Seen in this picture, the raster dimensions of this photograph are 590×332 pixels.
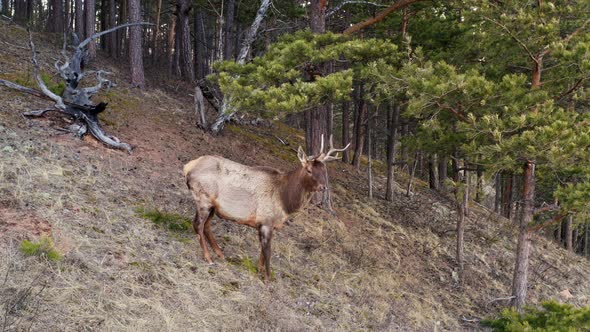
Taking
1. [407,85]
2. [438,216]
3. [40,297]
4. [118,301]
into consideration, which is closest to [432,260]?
[438,216]

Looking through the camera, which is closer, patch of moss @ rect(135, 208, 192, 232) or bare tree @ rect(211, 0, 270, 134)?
patch of moss @ rect(135, 208, 192, 232)

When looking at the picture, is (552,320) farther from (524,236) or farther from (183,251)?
(183,251)

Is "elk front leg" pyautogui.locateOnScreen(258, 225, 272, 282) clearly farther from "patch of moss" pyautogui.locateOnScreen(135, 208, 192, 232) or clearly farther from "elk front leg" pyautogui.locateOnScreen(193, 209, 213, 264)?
"patch of moss" pyautogui.locateOnScreen(135, 208, 192, 232)

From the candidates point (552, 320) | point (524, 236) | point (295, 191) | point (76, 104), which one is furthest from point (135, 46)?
point (552, 320)

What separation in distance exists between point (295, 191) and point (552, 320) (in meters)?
4.62

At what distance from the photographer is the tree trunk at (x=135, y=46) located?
59.5ft

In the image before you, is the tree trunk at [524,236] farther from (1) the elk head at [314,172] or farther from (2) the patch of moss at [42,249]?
(2) the patch of moss at [42,249]

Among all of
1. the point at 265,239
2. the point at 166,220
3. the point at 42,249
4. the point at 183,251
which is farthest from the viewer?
the point at 166,220

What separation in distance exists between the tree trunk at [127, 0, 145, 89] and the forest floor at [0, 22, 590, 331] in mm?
1016

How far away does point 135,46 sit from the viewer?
734 inches

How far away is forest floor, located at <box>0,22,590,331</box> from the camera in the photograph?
248 inches

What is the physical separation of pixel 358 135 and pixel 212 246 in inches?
479

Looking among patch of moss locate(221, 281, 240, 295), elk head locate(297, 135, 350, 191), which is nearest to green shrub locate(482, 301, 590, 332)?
elk head locate(297, 135, 350, 191)

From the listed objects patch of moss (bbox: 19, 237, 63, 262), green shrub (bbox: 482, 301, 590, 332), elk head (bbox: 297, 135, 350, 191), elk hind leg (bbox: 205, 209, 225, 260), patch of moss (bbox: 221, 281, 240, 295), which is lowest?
green shrub (bbox: 482, 301, 590, 332)
